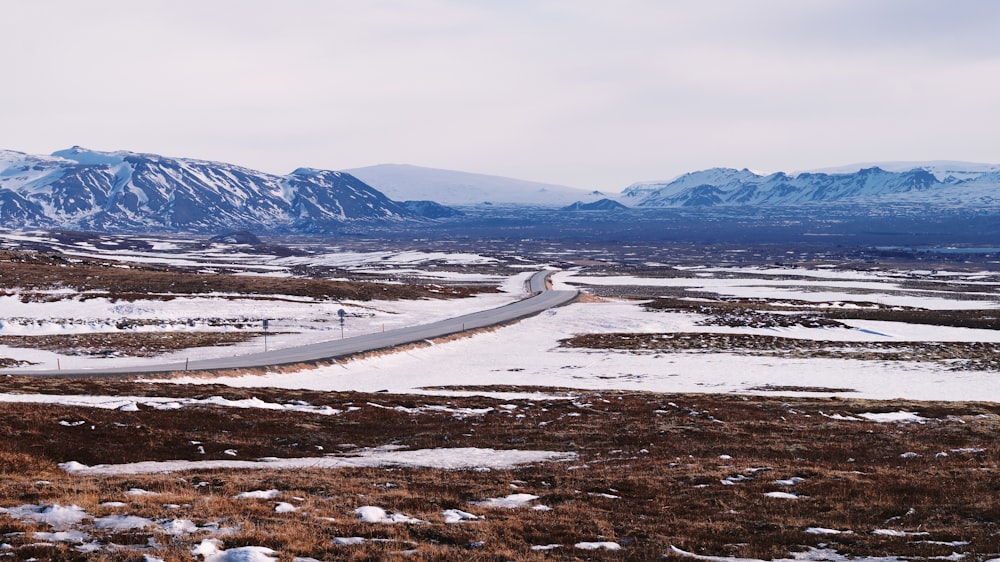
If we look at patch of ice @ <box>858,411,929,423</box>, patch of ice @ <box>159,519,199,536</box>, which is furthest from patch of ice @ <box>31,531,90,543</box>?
patch of ice @ <box>858,411,929,423</box>

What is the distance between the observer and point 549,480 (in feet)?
66.6

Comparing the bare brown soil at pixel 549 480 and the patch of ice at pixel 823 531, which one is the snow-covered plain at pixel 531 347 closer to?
the bare brown soil at pixel 549 480

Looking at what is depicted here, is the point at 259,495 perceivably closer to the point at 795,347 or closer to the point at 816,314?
the point at 795,347

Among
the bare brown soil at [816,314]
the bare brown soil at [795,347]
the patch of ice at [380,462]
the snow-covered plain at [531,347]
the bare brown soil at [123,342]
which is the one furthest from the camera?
the bare brown soil at [816,314]

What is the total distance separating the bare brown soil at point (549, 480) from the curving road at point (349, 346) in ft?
35.6

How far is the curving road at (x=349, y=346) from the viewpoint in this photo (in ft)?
151

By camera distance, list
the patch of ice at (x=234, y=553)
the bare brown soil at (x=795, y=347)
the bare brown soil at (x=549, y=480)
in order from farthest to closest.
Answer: the bare brown soil at (x=795, y=347), the bare brown soil at (x=549, y=480), the patch of ice at (x=234, y=553)

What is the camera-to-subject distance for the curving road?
46.1 meters

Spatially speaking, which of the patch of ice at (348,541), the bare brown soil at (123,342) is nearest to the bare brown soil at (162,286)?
the bare brown soil at (123,342)

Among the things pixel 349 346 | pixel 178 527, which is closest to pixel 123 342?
pixel 349 346

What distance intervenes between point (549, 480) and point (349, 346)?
41.5 metres

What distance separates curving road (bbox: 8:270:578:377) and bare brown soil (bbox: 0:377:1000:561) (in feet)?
35.6

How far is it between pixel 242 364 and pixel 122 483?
3274 cm

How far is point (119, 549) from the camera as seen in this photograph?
41.3 ft
